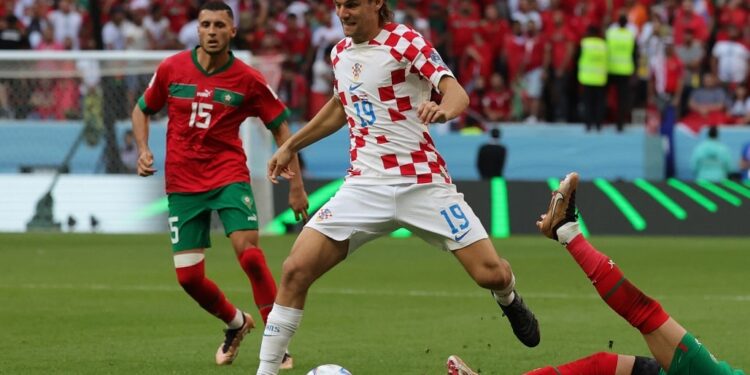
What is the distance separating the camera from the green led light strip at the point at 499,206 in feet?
70.0

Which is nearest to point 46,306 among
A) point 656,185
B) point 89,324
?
point 89,324

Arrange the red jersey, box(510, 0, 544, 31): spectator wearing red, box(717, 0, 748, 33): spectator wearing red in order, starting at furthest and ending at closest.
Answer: box(510, 0, 544, 31): spectator wearing red, box(717, 0, 748, 33): spectator wearing red, the red jersey

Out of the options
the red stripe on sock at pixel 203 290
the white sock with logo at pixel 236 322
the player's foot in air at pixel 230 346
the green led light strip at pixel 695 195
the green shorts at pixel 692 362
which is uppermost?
the green shorts at pixel 692 362

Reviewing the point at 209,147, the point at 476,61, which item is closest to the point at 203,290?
the point at 209,147

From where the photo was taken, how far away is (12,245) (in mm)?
19281

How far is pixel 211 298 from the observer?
31.7 ft

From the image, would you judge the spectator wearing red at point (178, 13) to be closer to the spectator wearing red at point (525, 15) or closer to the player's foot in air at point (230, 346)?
the spectator wearing red at point (525, 15)

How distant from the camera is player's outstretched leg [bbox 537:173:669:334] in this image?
22.4ft

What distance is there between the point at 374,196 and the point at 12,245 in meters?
12.3

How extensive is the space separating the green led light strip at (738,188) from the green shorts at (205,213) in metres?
13.3

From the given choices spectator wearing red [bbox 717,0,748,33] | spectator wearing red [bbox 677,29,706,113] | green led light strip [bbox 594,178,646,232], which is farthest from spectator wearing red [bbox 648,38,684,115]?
green led light strip [bbox 594,178,646,232]

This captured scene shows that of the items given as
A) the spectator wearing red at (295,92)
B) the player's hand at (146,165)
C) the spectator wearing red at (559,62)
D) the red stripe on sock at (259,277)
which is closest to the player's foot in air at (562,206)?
the red stripe on sock at (259,277)

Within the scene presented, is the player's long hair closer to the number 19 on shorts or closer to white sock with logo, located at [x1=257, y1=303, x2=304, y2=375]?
the number 19 on shorts

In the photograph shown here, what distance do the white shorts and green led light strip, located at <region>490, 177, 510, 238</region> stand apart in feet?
43.9
